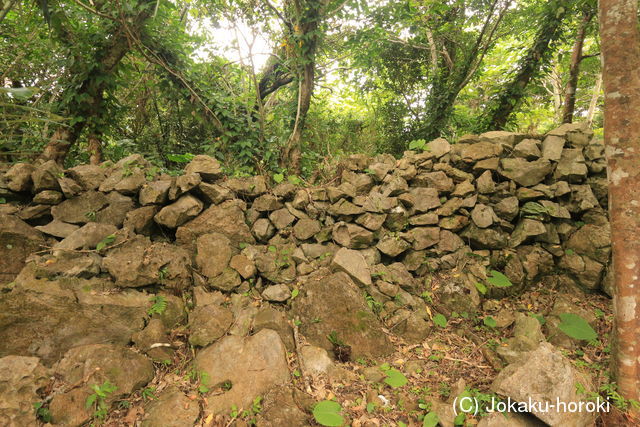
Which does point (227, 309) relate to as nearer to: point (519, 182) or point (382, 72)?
point (519, 182)

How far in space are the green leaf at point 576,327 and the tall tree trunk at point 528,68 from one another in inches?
169

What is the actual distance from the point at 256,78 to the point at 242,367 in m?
5.58

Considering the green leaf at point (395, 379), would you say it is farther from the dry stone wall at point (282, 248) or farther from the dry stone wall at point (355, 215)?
the dry stone wall at point (355, 215)

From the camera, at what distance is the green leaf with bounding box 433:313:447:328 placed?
12.5ft

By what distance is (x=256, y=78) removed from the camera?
630cm

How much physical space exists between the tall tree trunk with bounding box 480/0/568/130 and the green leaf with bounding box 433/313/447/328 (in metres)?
4.61

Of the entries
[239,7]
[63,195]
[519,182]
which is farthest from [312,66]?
[63,195]

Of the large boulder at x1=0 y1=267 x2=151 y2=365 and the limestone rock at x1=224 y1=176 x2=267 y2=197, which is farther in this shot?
the limestone rock at x1=224 y1=176 x2=267 y2=197

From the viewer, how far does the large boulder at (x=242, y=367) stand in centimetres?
285

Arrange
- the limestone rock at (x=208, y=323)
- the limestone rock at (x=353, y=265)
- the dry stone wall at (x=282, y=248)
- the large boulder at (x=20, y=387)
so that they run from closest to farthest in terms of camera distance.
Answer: the large boulder at (x=20, y=387)
the dry stone wall at (x=282, y=248)
the limestone rock at (x=208, y=323)
the limestone rock at (x=353, y=265)

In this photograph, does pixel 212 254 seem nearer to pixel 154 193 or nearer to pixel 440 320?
pixel 154 193

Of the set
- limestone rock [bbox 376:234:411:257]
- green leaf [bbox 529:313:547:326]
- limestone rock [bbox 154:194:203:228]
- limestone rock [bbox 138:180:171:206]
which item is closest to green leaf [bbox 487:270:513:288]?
green leaf [bbox 529:313:547:326]

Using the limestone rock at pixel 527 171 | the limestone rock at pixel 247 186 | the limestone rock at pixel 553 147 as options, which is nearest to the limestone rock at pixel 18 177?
the limestone rock at pixel 247 186

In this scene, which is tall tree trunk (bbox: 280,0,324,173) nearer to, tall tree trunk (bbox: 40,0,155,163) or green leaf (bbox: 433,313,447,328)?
tall tree trunk (bbox: 40,0,155,163)
